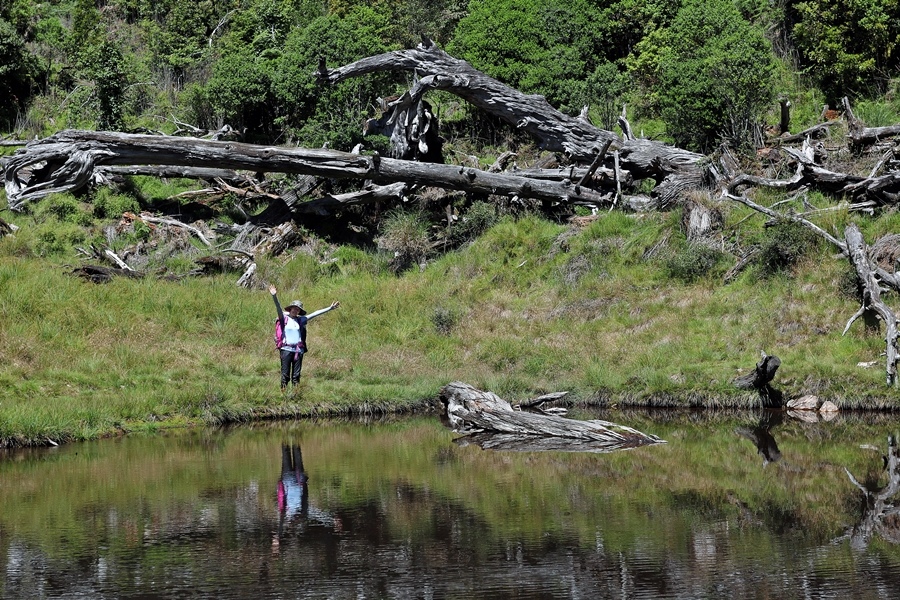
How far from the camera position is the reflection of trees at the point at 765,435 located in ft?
46.3

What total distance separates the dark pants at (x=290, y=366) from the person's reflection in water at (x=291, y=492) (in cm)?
316

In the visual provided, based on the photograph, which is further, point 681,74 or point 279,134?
Answer: point 279,134

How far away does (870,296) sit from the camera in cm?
1852

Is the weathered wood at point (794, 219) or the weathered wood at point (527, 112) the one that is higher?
the weathered wood at point (527, 112)

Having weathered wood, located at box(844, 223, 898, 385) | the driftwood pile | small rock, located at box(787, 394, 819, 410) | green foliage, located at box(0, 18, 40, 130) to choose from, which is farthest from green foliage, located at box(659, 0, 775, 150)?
green foliage, located at box(0, 18, 40, 130)

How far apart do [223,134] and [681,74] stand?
40.1ft

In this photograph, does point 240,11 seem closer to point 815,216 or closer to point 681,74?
point 681,74

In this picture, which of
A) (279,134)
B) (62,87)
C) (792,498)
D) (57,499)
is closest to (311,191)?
(279,134)

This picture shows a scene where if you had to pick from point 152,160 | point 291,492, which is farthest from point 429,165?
point 291,492

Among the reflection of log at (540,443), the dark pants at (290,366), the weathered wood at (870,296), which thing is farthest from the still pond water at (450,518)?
the dark pants at (290,366)

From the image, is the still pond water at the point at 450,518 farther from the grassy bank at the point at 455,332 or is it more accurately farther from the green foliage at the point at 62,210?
the green foliage at the point at 62,210

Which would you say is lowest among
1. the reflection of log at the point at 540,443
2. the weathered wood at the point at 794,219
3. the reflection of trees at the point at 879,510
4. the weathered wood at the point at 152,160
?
the reflection of trees at the point at 879,510

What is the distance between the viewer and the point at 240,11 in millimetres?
37688

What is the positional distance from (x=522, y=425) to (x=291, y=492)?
463cm
